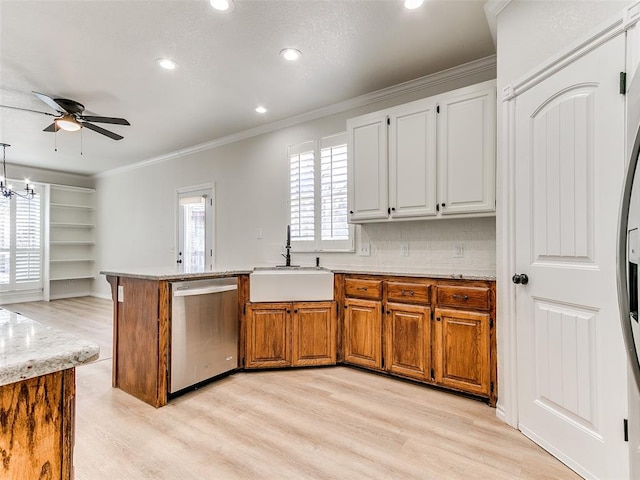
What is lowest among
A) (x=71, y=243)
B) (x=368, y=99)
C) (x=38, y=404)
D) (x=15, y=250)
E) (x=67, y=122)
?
(x=38, y=404)

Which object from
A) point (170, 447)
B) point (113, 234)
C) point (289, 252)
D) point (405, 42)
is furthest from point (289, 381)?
point (113, 234)

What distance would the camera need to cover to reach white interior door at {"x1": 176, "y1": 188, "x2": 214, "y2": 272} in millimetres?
5184

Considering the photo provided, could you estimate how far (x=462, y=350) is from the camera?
2500mm

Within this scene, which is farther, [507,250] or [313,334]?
[313,334]

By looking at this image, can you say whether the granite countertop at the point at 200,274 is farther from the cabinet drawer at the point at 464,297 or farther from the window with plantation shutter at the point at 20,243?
the window with plantation shutter at the point at 20,243

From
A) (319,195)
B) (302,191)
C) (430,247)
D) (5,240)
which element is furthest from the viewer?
(5,240)

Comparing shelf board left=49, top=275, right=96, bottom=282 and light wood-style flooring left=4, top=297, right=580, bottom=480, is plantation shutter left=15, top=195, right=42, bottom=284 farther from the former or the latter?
light wood-style flooring left=4, top=297, right=580, bottom=480

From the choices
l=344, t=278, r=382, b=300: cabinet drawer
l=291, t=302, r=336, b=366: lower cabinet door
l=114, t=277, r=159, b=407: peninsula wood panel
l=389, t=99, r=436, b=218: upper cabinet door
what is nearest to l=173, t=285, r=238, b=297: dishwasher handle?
l=114, t=277, r=159, b=407: peninsula wood panel

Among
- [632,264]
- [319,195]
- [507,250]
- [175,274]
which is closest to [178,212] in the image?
[319,195]

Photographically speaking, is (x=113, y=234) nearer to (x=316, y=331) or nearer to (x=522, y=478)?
(x=316, y=331)

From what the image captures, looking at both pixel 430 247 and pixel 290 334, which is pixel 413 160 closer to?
pixel 430 247

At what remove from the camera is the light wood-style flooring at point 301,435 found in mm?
1718

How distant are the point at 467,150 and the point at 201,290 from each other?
240 cm

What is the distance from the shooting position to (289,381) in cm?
284
